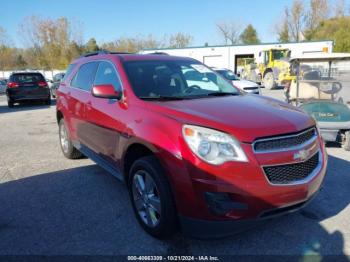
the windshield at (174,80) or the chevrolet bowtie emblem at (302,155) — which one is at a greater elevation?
the windshield at (174,80)

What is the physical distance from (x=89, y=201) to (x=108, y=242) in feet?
3.56

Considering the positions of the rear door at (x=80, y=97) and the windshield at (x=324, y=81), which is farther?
the windshield at (x=324, y=81)

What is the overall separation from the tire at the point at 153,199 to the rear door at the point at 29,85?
45.7ft

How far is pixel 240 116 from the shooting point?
9.92ft

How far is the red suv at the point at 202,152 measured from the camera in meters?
2.69

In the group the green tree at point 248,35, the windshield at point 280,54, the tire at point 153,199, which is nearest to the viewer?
the tire at point 153,199

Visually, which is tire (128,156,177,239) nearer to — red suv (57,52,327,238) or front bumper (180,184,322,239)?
red suv (57,52,327,238)

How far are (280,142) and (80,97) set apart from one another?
10.5 feet

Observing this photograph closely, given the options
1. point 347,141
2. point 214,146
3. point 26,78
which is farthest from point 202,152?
point 26,78

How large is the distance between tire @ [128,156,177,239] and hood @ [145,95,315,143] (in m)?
0.54

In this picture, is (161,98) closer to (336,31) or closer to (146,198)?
(146,198)

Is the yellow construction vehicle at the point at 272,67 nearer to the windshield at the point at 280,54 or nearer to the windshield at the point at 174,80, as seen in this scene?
the windshield at the point at 280,54

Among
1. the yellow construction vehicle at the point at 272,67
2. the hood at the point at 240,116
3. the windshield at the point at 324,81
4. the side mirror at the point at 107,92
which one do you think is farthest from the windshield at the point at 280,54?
the side mirror at the point at 107,92

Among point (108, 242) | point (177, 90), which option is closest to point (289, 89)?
point (177, 90)
